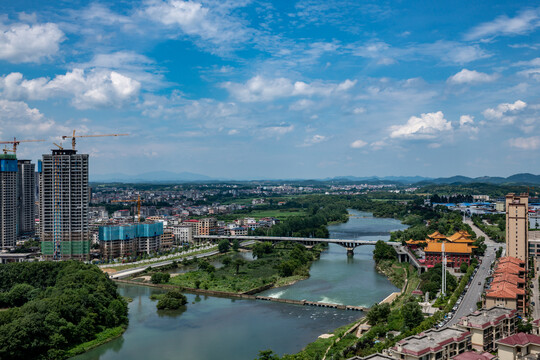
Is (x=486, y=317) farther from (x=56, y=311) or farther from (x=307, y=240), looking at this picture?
(x=307, y=240)

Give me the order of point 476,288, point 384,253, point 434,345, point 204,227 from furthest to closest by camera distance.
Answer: point 204,227, point 384,253, point 476,288, point 434,345

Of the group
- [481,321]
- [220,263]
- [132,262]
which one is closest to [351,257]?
[220,263]

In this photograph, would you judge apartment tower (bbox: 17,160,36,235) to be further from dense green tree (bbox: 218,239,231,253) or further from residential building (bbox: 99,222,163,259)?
dense green tree (bbox: 218,239,231,253)

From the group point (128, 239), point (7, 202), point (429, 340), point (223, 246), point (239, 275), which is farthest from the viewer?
point (223, 246)

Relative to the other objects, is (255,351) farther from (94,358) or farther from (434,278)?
(434,278)

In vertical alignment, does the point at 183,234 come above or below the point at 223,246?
above

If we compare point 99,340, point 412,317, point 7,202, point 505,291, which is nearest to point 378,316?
point 412,317

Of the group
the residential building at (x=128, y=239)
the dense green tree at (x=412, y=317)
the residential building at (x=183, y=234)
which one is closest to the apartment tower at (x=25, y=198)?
the residential building at (x=183, y=234)
